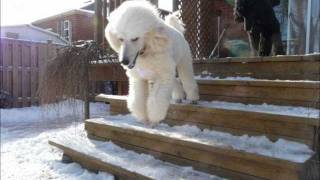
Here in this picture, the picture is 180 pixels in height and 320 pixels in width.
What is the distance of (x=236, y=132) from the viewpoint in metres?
2.53

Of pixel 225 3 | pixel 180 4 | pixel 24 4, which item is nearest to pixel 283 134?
pixel 180 4

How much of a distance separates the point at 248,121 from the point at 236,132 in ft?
0.46

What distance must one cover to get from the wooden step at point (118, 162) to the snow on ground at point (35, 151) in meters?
0.09

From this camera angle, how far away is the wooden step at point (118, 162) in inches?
91.4

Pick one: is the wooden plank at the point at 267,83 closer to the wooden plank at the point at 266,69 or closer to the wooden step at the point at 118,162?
the wooden plank at the point at 266,69

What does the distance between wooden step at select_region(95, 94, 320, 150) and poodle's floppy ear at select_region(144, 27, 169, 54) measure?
0.53 metres

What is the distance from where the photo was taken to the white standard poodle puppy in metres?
2.52

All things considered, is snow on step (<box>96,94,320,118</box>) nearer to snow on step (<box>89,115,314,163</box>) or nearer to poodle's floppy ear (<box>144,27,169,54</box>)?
snow on step (<box>89,115,314,163</box>)

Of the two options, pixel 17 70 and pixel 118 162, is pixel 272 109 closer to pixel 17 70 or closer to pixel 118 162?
pixel 118 162

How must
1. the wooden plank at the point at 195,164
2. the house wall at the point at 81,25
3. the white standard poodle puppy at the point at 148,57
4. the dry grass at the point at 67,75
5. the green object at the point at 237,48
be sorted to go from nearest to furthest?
the wooden plank at the point at 195,164
the white standard poodle puppy at the point at 148,57
the dry grass at the point at 67,75
the green object at the point at 237,48
the house wall at the point at 81,25

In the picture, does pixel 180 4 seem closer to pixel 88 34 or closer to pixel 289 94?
pixel 289 94

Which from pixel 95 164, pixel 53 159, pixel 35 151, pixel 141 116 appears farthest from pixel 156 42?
pixel 35 151

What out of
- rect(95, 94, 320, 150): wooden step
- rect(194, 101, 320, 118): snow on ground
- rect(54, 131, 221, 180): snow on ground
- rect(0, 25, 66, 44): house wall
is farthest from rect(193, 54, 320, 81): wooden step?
rect(0, 25, 66, 44): house wall

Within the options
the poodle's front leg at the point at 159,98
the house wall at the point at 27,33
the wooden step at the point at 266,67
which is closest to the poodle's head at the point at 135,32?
the poodle's front leg at the point at 159,98
